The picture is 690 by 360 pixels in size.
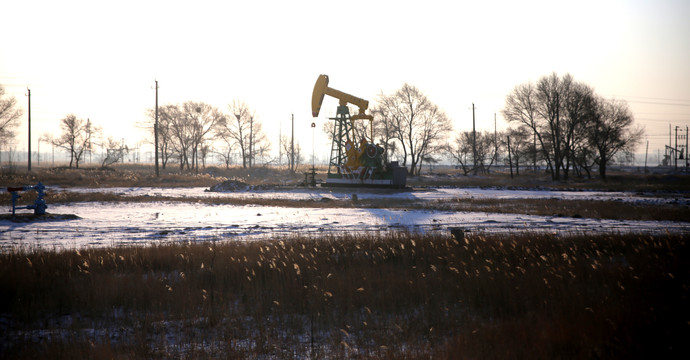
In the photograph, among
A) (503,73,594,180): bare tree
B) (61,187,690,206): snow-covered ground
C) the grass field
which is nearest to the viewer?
the grass field

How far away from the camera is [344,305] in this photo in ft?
18.9

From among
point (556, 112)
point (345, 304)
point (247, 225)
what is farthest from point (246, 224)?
point (556, 112)

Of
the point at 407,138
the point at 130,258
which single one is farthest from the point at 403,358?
the point at 407,138

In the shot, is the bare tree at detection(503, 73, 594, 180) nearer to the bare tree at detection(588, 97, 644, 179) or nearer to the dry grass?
the bare tree at detection(588, 97, 644, 179)

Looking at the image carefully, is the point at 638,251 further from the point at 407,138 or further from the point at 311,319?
the point at 407,138

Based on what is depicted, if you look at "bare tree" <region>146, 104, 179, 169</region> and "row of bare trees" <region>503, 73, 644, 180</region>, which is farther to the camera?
"bare tree" <region>146, 104, 179, 169</region>

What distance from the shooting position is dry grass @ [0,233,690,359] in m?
4.34

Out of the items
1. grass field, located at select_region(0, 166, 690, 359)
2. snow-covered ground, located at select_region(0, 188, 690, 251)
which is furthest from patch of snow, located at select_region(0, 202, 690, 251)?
grass field, located at select_region(0, 166, 690, 359)

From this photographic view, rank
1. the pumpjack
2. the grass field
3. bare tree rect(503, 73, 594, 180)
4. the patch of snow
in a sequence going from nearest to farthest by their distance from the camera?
the grass field, the patch of snow, the pumpjack, bare tree rect(503, 73, 594, 180)

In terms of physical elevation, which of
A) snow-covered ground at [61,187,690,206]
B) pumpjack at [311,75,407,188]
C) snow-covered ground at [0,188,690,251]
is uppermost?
pumpjack at [311,75,407,188]

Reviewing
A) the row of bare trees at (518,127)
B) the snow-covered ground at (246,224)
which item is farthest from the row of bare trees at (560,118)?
the snow-covered ground at (246,224)

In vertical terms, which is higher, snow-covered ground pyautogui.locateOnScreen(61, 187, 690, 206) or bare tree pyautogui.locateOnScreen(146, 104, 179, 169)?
bare tree pyautogui.locateOnScreen(146, 104, 179, 169)

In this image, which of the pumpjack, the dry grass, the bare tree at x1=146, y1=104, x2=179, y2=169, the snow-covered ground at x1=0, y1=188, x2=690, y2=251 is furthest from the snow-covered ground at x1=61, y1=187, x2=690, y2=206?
the bare tree at x1=146, y1=104, x2=179, y2=169

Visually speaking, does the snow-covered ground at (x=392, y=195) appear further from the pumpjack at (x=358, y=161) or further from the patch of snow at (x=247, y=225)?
the patch of snow at (x=247, y=225)
